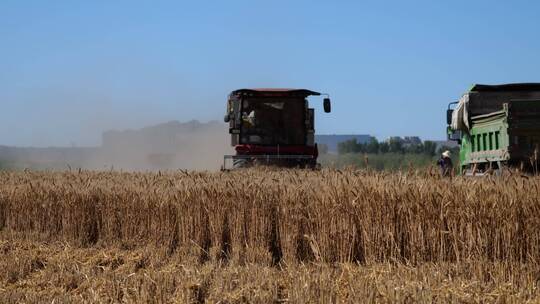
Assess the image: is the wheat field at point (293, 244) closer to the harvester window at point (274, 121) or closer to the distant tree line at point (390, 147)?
the harvester window at point (274, 121)

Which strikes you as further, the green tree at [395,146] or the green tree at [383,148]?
the green tree at [395,146]

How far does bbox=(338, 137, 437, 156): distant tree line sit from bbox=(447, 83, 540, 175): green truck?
111ft

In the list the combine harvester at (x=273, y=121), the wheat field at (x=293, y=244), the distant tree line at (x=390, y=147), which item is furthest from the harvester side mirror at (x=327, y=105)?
the distant tree line at (x=390, y=147)

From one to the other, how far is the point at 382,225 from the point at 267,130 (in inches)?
479

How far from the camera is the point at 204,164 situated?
3384 cm

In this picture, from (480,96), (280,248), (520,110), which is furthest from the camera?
(480,96)

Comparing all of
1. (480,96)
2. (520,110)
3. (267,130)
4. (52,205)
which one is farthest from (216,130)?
(52,205)

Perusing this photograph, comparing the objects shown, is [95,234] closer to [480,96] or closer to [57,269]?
[57,269]

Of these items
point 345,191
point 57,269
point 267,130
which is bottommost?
point 57,269

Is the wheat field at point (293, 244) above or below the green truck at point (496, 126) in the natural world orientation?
below

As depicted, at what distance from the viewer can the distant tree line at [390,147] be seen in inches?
2089

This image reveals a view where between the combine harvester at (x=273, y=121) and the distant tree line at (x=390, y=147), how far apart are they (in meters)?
32.7

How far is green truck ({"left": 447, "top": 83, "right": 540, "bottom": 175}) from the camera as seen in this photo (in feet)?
46.9

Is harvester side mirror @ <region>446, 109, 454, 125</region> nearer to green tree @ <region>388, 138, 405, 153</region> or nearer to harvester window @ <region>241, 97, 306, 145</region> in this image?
harvester window @ <region>241, 97, 306, 145</region>
